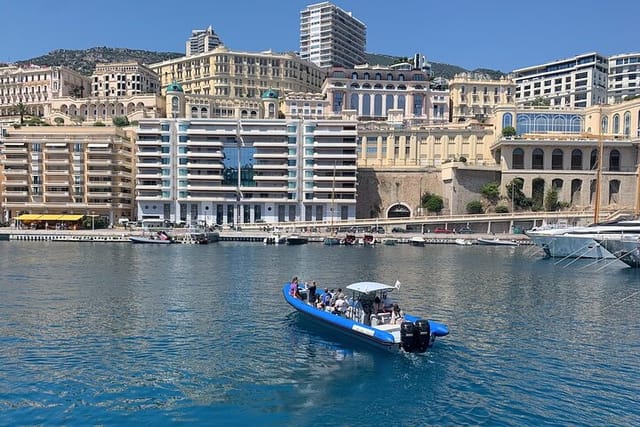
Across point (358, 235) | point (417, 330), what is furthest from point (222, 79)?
point (417, 330)

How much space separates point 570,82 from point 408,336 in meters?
156

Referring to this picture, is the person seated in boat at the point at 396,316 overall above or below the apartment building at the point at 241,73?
below

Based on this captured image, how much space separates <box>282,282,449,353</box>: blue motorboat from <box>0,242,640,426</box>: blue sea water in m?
0.75

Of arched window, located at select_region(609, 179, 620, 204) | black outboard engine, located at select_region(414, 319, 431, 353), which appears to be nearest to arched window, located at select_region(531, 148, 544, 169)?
arched window, located at select_region(609, 179, 620, 204)

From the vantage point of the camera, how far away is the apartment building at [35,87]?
15800 centimetres


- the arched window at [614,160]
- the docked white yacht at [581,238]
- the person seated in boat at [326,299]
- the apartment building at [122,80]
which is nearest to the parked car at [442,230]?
the docked white yacht at [581,238]

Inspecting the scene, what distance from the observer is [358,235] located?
296ft

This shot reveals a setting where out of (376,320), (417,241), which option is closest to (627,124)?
(417,241)

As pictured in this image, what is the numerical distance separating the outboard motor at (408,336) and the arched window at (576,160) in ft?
313

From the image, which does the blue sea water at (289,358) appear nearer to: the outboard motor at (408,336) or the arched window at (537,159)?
the outboard motor at (408,336)

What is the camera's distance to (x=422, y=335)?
76.1 feet

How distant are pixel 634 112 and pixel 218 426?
11218cm

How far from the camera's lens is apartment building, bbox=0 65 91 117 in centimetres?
15800

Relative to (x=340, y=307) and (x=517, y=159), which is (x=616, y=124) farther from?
(x=340, y=307)
